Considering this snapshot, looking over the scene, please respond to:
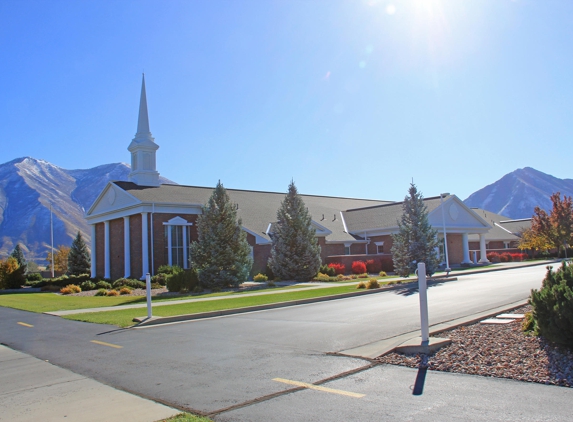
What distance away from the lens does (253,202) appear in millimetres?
42156

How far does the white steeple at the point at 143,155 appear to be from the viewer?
39.1 metres

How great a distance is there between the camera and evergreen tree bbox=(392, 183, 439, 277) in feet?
86.9

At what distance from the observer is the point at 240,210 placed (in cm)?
3869

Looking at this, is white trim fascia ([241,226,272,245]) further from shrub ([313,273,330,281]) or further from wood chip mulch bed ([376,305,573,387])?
wood chip mulch bed ([376,305,573,387])

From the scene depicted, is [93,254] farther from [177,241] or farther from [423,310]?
[423,310]

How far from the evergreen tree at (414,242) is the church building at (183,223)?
7212mm

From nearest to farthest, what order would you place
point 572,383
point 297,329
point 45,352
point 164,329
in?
point 572,383 < point 45,352 < point 297,329 < point 164,329

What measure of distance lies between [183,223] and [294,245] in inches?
345

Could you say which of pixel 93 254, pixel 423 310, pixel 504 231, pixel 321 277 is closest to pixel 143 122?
pixel 93 254

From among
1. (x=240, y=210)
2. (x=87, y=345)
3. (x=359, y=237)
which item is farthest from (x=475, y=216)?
(x=87, y=345)

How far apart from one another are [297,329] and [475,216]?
1452 inches

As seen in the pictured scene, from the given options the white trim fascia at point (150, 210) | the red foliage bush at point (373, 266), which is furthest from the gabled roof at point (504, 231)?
the white trim fascia at point (150, 210)

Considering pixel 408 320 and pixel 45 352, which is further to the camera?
pixel 408 320

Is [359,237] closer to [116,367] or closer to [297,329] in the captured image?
[297,329]
